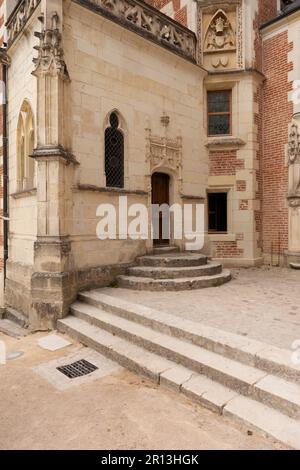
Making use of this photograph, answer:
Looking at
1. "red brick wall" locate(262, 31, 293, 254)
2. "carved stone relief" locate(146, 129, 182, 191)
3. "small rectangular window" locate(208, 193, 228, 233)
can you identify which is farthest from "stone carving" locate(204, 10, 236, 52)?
"small rectangular window" locate(208, 193, 228, 233)

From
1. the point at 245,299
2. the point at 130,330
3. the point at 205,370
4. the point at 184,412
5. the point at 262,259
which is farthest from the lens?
the point at 262,259

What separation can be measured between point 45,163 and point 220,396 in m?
5.10

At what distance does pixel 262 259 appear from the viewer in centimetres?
1060

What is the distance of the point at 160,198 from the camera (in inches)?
360

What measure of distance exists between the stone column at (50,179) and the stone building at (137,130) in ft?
0.07

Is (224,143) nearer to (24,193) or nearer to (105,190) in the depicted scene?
(105,190)

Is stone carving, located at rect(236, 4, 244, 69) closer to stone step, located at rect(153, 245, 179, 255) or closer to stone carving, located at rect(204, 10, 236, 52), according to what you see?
stone carving, located at rect(204, 10, 236, 52)

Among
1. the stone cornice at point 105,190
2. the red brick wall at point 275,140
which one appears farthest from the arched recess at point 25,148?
the red brick wall at point 275,140

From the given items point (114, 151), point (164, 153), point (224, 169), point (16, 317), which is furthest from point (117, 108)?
point (16, 317)

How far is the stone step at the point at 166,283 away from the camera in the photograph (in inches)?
275

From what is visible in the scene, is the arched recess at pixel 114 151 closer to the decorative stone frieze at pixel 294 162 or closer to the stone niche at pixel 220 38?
the stone niche at pixel 220 38
